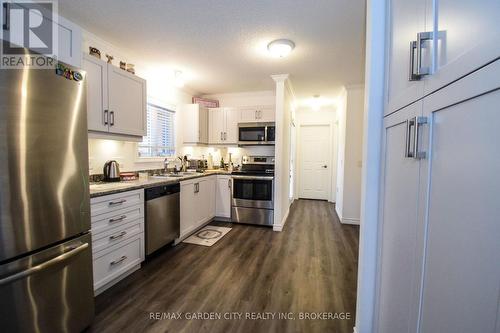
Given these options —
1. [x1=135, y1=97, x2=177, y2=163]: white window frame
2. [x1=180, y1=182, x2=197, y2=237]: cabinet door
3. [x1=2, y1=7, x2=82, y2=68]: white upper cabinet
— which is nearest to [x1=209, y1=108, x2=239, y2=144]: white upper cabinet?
[x1=135, y1=97, x2=177, y2=163]: white window frame

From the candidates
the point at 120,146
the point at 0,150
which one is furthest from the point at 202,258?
the point at 0,150

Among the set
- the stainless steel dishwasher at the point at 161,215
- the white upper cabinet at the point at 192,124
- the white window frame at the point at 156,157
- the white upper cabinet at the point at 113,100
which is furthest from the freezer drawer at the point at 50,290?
the white upper cabinet at the point at 192,124

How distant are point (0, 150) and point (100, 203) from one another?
0.85 m

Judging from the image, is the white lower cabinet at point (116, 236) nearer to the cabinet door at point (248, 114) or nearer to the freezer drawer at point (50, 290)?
the freezer drawer at point (50, 290)

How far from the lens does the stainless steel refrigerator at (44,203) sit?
3.50ft

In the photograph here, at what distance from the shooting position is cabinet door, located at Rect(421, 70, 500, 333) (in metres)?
0.47

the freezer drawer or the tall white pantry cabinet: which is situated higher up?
the tall white pantry cabinet

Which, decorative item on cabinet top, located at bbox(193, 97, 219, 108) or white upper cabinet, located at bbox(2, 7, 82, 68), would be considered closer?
white upper cabinet, located at bbox(2, 7, 82, 68)

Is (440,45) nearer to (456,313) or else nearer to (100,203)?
(456,313)

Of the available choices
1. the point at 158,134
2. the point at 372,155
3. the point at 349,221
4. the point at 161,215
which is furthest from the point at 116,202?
the point at 349,221

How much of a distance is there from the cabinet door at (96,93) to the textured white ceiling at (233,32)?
44cm

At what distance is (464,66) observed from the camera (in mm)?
543

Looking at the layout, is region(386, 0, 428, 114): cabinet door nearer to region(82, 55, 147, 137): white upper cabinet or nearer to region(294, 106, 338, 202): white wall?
region(82, 55, 147, 137): white upper cabinet

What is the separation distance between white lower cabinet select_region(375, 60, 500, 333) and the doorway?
5076 mm
